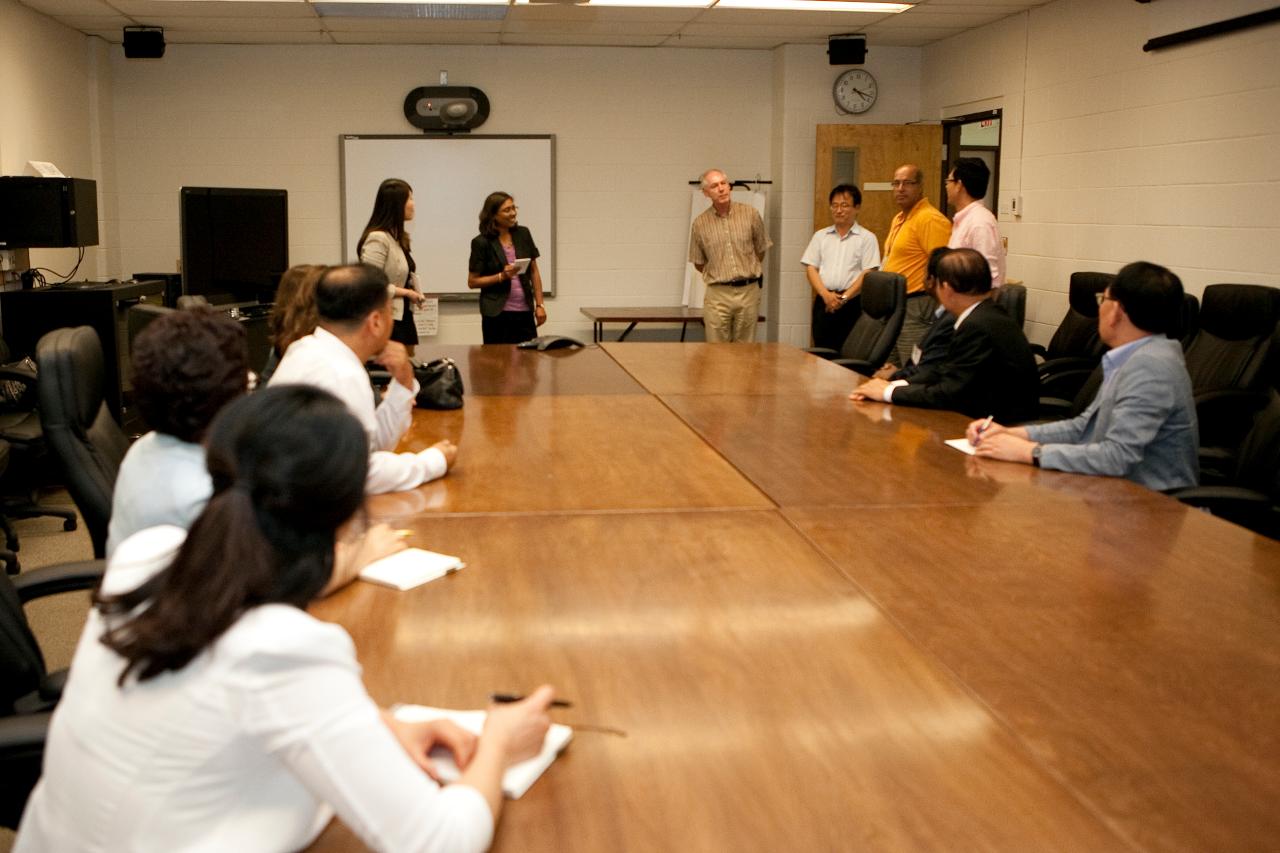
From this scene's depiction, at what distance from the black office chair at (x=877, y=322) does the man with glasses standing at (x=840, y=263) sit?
1.29 m

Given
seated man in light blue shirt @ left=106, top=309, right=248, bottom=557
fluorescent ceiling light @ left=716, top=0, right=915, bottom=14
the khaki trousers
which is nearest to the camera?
seated man in light blue shirt @ left=106, top=309, right=248, bottom=557

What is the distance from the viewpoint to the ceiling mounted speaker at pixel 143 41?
7402 millimetres

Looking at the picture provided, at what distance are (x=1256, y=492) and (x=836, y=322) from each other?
4.33 m

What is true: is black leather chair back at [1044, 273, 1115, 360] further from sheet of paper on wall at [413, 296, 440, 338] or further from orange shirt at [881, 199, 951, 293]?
sheet of paper on wall at [413, 296, 440, 338]

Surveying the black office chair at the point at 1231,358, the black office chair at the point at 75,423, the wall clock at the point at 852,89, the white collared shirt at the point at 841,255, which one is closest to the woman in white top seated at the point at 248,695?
the black office chair at the point at 75,423

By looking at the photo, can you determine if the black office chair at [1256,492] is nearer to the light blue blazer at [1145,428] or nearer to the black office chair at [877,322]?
the light blue blazer at [1145,428]

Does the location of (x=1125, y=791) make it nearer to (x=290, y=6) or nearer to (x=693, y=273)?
(x=290, y=6)

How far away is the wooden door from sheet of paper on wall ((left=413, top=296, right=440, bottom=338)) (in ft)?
8.99

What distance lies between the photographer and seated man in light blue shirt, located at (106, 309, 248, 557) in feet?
6.31

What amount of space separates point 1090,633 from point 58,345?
2027mm

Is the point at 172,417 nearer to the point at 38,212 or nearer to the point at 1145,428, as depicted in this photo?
the point at 1145,428

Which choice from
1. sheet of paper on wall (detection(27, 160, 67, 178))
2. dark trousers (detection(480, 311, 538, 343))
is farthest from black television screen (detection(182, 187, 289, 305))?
dark trousers (detection(480, 311, 538, 343))

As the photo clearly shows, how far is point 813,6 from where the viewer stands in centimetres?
686

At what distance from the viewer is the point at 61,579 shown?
7.18 ft
